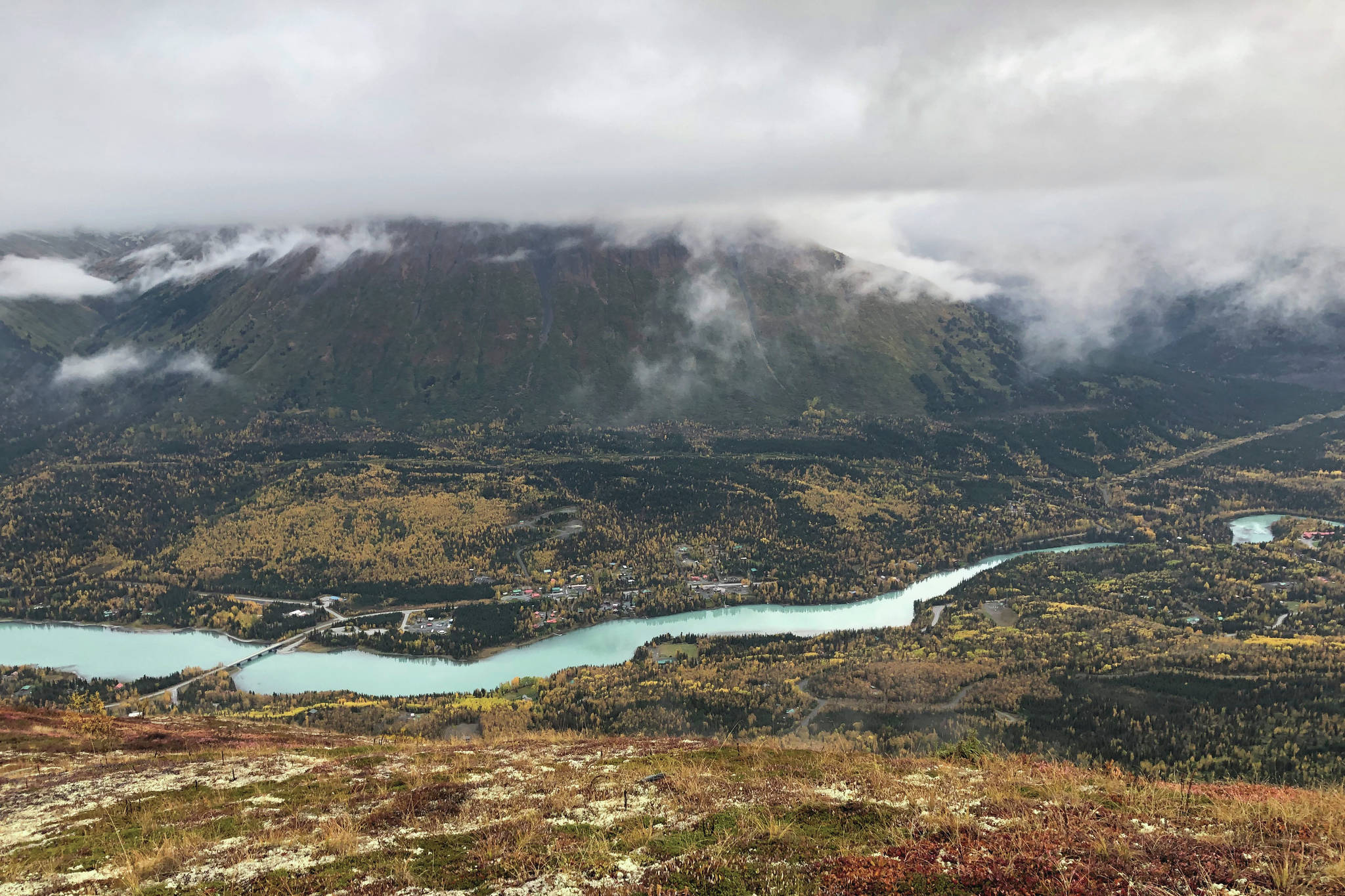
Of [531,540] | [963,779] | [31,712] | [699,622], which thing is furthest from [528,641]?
[963,779]

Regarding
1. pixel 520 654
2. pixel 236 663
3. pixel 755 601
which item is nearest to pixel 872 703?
pixel 520 654

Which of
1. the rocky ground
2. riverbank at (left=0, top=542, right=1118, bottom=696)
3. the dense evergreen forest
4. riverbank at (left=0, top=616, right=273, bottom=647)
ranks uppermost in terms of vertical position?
the rocky ground

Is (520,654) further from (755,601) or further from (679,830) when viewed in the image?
(679,830)

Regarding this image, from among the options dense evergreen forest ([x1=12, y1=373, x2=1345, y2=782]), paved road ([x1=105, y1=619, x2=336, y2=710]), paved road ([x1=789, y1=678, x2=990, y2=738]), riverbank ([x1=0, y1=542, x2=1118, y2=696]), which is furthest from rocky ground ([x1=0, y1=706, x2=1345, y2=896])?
paved road ([x1=105, y1=619, x2=336, y2=710])

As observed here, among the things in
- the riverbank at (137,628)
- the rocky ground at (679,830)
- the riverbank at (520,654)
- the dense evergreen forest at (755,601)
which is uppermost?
the rocky ground at (679,830)

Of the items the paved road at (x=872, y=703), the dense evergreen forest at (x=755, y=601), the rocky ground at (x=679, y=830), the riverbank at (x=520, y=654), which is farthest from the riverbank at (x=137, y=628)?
the rocky ground at (x=679, y=830)

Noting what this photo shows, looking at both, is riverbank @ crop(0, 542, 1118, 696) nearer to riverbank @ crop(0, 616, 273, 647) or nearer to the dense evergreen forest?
riverbank @ crop(0, 616, 273, 647)

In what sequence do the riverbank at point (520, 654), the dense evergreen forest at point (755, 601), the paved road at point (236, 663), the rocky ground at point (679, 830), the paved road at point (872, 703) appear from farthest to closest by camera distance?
the riverbank at point (520, 654) < the paved road at point (236, 663) < the paved road at point (872, 703) < the dense evergreen forest at point (755, 601) < the rocky ground at point (679, 830)

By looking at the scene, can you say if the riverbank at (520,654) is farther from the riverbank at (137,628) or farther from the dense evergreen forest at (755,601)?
the dense evergreen forest at (755,601)

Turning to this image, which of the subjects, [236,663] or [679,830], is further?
[236,663]
